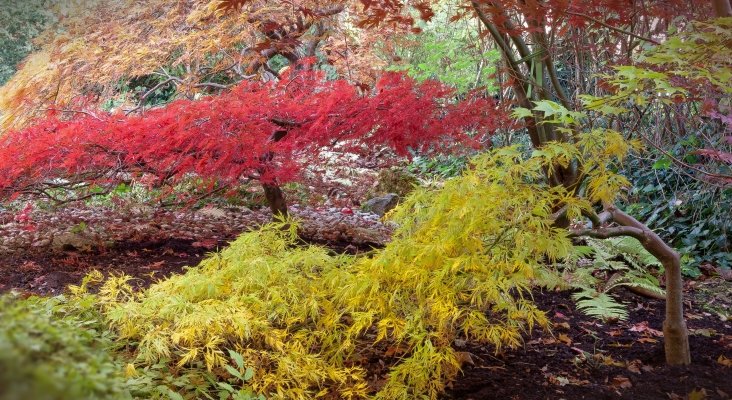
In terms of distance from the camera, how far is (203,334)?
197 centimetres

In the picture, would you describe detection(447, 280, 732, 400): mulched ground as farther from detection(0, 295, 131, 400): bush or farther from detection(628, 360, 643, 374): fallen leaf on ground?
detection(0, 295, 131, 400): bush

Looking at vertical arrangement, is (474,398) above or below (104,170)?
below

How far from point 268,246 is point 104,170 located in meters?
1.68

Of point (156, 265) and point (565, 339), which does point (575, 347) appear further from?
point (156, 265)

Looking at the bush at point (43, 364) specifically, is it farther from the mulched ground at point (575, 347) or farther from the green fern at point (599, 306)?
the green fern at point (599, 306)

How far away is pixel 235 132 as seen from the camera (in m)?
3.12

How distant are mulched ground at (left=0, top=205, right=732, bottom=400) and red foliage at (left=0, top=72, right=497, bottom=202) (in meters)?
0.52

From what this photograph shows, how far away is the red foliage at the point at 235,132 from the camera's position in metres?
3.10

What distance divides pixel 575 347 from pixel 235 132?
190 centimetres

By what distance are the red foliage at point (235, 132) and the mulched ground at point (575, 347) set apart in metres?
0.52

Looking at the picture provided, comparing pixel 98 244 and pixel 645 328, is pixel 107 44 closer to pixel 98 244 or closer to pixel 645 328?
pixel 98 244

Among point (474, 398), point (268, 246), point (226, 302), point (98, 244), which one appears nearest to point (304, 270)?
point (268, 246)

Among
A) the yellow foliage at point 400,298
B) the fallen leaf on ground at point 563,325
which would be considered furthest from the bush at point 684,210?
the yellow foliage at point 400,298

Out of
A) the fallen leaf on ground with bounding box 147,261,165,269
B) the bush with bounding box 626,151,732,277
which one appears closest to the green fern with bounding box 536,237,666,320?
the bush with bounding box 626,151,732,277
